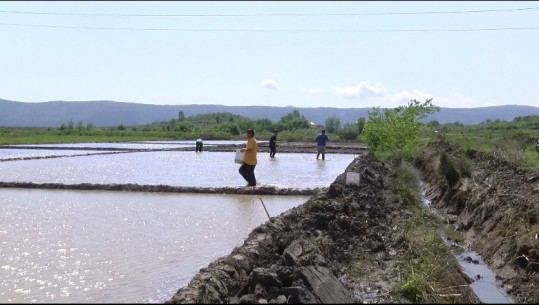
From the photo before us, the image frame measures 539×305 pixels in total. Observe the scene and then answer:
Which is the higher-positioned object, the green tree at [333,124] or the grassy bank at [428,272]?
the grassy bank at [428,272]

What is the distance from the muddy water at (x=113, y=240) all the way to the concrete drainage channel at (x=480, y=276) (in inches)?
136

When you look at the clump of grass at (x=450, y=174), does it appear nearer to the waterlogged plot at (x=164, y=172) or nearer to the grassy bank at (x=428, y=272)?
the waterlogged plot at (x=164, y=172)

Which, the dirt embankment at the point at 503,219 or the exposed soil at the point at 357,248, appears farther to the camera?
the dirt embankment at the point at 503,219

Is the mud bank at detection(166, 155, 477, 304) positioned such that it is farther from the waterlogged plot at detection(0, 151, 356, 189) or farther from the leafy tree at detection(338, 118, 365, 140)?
the leafy tree at detection(338, 118, 365, 140)

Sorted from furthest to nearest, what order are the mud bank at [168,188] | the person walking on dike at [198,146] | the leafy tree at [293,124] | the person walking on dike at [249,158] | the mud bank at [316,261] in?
the leafy tree at [293,124] < the person walking on dike at [198,146] < the person walking on dike at [249,158] < the mud bank at [168,188] < the mud bank at [316,261]

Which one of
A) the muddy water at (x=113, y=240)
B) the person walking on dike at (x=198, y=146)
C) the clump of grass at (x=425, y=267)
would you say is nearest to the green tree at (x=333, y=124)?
the person walking on dike at (x=198, y=146)

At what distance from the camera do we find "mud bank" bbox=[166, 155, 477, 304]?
662 cm

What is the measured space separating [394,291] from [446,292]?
607 mm

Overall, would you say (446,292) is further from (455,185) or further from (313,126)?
(313,126)

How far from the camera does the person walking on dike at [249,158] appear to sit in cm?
1706

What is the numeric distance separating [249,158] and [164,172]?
23.3 feet

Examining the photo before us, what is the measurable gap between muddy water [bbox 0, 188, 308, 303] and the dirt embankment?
386cm

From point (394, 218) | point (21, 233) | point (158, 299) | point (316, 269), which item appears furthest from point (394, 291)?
point (21, 233)

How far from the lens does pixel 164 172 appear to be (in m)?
23.5
